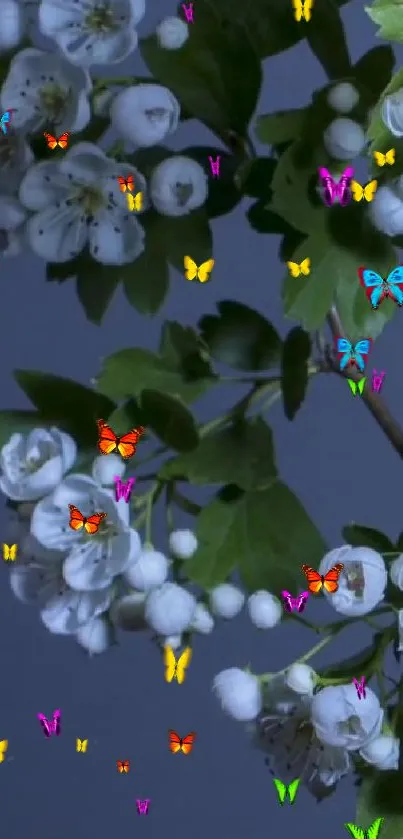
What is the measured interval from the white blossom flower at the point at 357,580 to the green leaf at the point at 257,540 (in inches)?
2.0

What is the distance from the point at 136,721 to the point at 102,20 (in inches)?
22.4

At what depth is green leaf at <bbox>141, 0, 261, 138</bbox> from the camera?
2.15ft

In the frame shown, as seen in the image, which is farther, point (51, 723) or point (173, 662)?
point (51, 723)

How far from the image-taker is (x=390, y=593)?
2.12 feet

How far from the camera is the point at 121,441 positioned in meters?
0.63

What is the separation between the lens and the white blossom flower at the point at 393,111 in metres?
0.58

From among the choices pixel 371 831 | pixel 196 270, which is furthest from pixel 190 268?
pixel 371 831

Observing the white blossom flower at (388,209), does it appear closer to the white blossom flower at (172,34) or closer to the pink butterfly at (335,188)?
the pink butterfly at (335,188)

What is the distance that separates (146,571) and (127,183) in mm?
212

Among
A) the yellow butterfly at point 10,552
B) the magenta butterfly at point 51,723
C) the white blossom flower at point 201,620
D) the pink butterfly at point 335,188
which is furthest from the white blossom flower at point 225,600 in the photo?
the magenta butterfly at point 51,723

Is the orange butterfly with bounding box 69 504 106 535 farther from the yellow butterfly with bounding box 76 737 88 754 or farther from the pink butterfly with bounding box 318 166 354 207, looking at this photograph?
the yellow butterfly with bounding box 76 737 88 754

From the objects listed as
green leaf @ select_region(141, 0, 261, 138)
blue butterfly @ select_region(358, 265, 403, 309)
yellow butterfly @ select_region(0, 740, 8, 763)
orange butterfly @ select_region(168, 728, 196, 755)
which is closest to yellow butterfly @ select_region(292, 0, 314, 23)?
green leaf @ select_region(141, 0, 261, 138)

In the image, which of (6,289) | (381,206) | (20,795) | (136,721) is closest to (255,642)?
(136,721)

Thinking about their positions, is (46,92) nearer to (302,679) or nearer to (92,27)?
(92,27)
